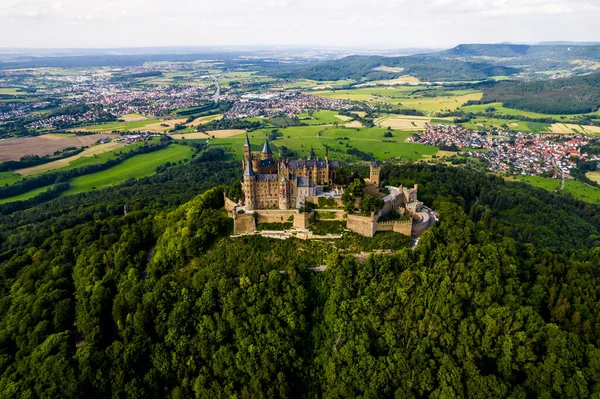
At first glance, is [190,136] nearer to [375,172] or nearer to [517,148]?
[375,172]

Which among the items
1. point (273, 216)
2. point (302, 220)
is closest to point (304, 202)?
point (302, 220)

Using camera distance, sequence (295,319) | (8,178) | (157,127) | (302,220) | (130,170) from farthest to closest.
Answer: (157,127), (130,170), (8,178), (302,220), (295,319)

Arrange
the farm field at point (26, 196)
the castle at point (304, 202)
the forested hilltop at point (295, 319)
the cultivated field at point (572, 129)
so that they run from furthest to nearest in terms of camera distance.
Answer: the cultivated field at point (572, 129)
the farm field at point (26, 196)
the castle at point (304, 202)
the forested hilltop at point (295, 319)

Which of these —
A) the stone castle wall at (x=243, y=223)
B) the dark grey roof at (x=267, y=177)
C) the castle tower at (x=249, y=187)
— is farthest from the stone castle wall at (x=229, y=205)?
the dark grey roof at (x=267, y=177)

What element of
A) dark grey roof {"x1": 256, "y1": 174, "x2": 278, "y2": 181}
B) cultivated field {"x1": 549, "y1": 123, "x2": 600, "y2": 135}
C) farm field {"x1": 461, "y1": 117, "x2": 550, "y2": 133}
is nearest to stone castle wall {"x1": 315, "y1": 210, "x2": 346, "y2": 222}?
dark grey roof {"x1": 256, "y1": 174, "x2": 278, "y2": 181}

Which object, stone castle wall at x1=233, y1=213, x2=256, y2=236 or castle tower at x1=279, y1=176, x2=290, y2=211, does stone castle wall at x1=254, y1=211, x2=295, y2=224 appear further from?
stone castle wall at x1=233, y1=213, x2=256, y2=236

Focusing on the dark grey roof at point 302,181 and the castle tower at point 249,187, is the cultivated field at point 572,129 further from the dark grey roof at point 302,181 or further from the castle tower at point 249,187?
the castle tower at point 249,187
